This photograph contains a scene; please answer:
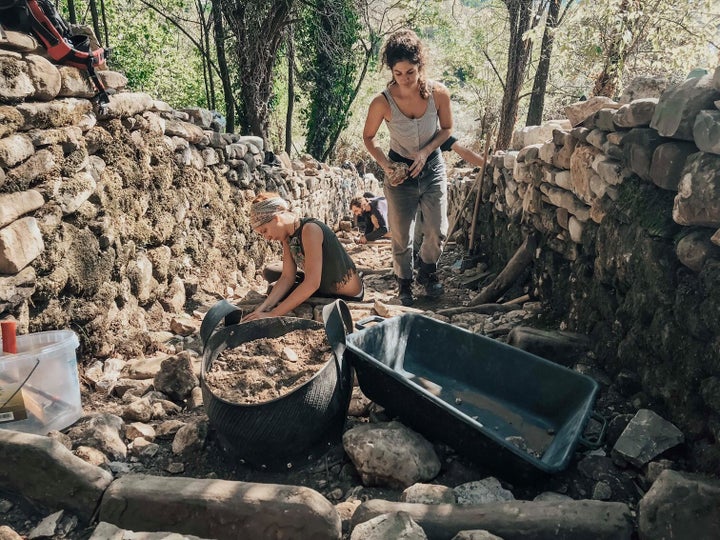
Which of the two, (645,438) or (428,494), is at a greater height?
(645,438)

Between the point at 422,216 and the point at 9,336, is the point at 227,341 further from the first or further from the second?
the point at 422,216

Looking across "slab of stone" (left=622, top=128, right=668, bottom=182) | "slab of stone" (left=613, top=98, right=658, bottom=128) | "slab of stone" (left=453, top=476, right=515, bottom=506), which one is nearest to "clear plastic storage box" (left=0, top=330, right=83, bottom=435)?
"slab of stone" (left=453, top=476, right=515, bottom=506)

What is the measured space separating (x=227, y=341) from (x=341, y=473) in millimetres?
879

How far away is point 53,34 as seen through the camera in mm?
3123

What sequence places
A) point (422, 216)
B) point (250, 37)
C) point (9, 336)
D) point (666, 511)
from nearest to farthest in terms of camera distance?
point (666, 511)
point (9, 336)
point (422, 216)
point (250, 37)

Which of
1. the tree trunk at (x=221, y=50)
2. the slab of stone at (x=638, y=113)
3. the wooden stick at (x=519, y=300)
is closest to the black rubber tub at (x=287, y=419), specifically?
the slab of stone at (x=638, y=113)

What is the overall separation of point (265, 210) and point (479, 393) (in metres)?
1.76

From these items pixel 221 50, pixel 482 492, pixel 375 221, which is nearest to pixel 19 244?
pixel 482 492

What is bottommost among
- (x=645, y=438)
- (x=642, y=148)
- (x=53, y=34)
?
(x=645, y=438)

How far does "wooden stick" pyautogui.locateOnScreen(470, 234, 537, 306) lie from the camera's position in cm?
445

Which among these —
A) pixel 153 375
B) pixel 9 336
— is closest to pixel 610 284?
pixel 153 375

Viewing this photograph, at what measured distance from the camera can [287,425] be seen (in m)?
2.28

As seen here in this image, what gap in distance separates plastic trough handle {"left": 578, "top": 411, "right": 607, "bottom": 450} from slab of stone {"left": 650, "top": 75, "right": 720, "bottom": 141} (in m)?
1.25

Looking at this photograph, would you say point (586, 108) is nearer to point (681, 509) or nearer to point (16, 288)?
point (681, 509)
